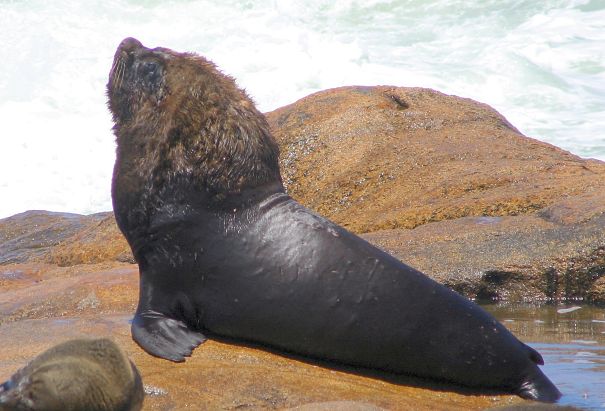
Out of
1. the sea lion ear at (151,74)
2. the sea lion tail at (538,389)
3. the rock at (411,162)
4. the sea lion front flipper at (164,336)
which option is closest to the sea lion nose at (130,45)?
the sea lion ear at (151,74)

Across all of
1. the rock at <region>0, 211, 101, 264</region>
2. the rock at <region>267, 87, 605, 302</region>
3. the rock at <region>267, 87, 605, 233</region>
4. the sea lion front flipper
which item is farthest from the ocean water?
the sea lion front flipper

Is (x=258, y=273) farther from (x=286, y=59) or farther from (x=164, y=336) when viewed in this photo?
(x=286, y=59)

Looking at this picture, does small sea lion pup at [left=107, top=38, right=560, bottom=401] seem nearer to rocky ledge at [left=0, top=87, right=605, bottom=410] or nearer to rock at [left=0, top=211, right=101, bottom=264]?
rocky ledge at [left=0, top=87, right=605, bottom=410]

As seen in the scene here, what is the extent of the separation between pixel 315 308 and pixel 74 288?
2.89 m

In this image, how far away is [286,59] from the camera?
3030cm

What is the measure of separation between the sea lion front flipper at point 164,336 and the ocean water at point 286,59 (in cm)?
1705

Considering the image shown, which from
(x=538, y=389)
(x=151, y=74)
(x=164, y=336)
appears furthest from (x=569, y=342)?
(x=151, y=74)

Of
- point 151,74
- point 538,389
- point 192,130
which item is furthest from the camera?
point 151,74

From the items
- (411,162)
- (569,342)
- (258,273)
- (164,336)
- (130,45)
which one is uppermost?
(130,45)

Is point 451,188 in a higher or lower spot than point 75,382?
higher

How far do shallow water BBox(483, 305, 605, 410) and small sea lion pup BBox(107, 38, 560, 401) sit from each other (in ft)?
0.85

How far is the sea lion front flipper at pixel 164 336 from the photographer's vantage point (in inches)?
199

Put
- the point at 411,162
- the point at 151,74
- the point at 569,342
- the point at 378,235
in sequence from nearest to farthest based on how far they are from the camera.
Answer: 1. the point at 151,74
2. the point at 569,342
3. the point at 378,235
4. the point at 411,162

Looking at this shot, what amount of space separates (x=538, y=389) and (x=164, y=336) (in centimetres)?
198
